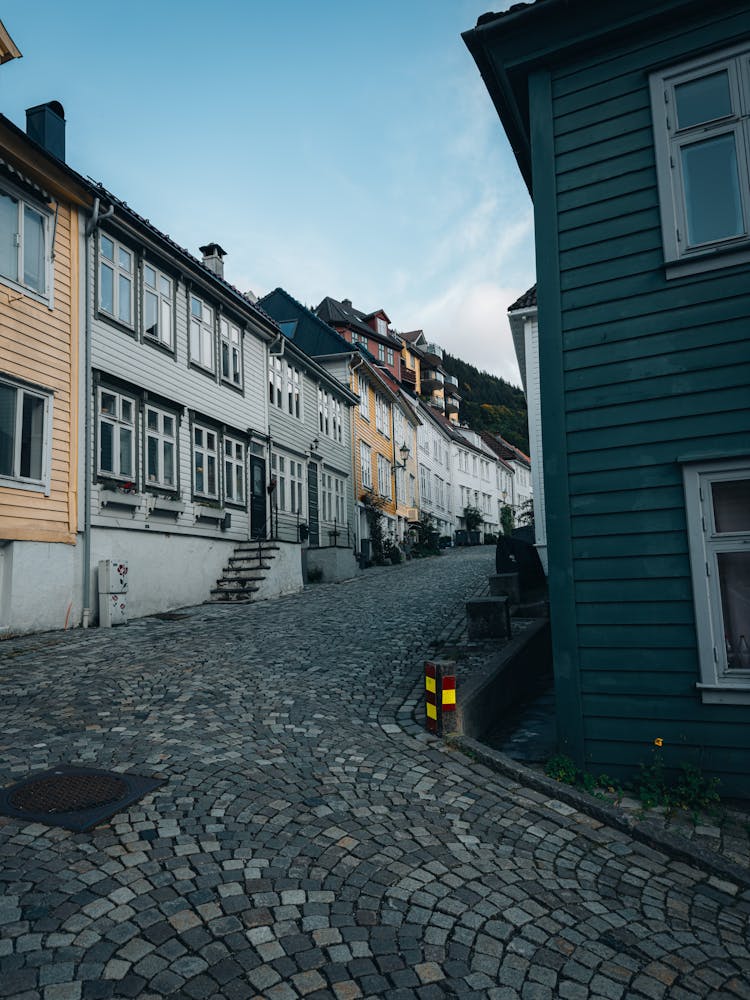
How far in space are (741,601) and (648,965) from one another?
314 cm

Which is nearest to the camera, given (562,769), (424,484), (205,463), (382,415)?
(562,769)

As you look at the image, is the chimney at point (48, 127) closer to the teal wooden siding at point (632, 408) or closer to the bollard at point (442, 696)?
the teal wooden siding at point (632, 408)

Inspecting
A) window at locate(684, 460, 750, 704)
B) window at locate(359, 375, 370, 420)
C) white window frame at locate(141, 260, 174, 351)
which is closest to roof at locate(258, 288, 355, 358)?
window at locate(359, 375, 370, 420)

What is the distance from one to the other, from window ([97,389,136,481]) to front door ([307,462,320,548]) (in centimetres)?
1053

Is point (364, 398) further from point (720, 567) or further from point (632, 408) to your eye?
point (720, 567)

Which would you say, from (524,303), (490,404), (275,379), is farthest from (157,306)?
(490,404)

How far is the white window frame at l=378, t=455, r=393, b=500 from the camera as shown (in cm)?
3434

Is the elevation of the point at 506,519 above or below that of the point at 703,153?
above

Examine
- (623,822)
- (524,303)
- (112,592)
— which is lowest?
(623,822)

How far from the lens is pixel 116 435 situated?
13672 millimetres

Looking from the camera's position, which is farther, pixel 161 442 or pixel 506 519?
pixel 506 519

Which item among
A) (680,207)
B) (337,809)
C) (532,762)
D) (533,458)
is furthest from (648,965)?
(533,458)

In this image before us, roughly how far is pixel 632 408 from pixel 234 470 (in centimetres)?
1388

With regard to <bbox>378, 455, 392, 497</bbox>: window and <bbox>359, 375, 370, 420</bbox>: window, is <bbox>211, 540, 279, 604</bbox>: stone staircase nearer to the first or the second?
<bbox>359, 375, 370, 420</bbox>: window
